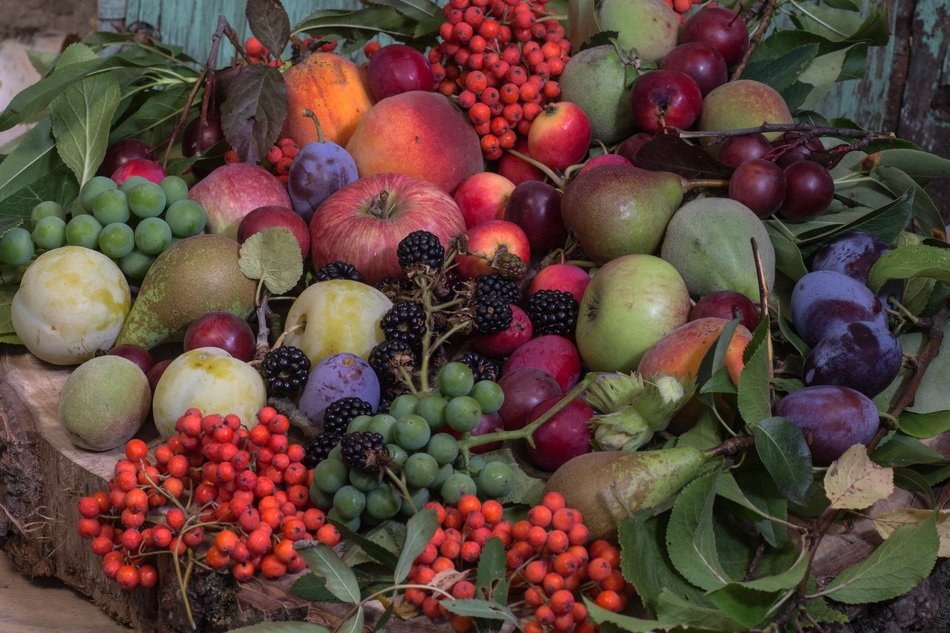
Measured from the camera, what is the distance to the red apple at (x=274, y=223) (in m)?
1.93

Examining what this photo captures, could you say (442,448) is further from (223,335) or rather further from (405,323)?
(223,335)

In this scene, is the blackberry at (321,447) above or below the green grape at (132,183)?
below

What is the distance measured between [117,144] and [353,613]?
154 centimetres

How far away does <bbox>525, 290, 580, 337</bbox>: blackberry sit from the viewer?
5.95 ft

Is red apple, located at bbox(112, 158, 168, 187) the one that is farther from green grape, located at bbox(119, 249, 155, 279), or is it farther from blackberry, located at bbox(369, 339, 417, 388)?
Answer: blackberry, located at bbox(369, 339, 417, 388)

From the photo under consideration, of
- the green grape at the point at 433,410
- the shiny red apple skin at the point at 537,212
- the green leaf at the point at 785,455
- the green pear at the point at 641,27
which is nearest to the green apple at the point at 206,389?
the green grape at the point at 433,410

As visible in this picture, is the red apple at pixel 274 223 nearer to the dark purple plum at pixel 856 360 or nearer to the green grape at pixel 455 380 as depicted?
the green grape at pixel 455 380

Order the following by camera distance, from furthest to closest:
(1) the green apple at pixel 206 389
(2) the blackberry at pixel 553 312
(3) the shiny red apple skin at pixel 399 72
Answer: (3) the shiny red apple skin at pixel 399 72 → (2) the blackberry at pixel 553 312 → (1) the green apple at pixel 206 389

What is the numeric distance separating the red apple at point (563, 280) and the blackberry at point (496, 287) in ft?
0.41

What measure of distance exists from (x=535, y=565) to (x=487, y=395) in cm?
28

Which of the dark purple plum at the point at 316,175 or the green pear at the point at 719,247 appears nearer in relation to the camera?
the green pear at the point at 719,247

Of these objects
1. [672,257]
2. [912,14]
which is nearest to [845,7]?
[912,14]

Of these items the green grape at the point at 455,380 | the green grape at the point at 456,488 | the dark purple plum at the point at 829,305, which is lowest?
the green grape at the point at 456,488

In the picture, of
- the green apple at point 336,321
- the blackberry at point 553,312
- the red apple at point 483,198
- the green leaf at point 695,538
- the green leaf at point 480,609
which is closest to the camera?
the green leaf at point 480,609
